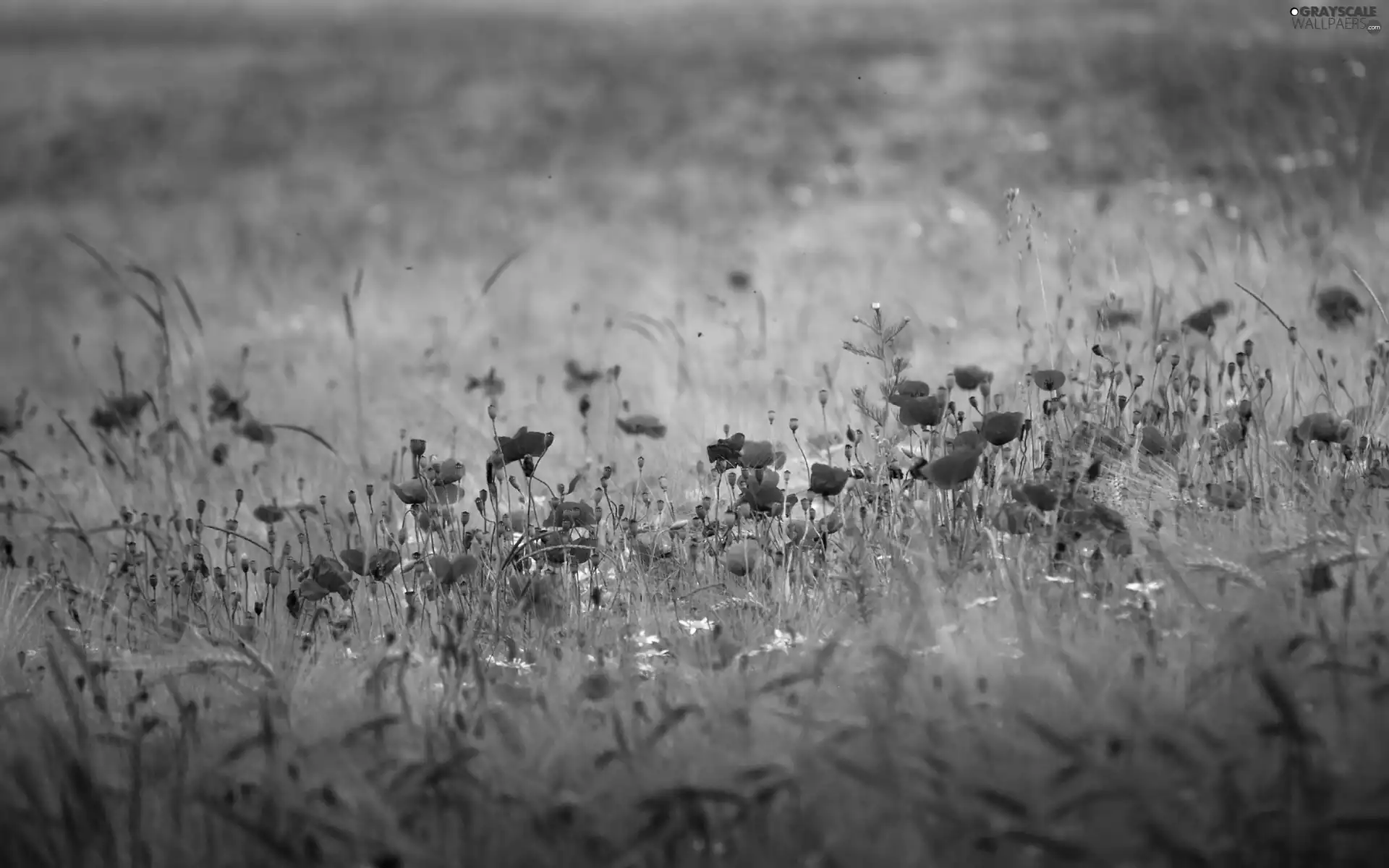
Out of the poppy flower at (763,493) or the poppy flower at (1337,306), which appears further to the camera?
the poppy flower at (1337,306)

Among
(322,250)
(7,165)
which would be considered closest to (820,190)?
(322,250)

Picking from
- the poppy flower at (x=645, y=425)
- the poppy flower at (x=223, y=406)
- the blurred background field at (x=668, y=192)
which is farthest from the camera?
the blurred background field at (x=668, y=192)

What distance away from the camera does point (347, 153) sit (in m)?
10.5

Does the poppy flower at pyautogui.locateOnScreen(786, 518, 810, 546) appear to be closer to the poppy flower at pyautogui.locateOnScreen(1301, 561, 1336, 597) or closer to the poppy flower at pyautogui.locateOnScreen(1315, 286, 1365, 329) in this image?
the poppy flower at pyautogui.locateOnScreen(1301, 561, 1336, 597)

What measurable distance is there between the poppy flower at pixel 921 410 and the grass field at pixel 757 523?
4 cm

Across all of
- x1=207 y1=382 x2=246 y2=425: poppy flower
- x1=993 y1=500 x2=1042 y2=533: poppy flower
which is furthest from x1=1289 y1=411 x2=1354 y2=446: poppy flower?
x1=207 y1=382 x2=246 y2=425: poppy flower

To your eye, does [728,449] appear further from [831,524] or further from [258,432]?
[258,432]

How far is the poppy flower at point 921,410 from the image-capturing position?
2.58m

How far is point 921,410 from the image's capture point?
8.51ft

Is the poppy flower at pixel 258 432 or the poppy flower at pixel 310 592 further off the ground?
the poppy flower at pixel 258 432

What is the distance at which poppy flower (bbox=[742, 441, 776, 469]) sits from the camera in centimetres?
272

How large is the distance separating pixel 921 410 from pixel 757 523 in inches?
19.9

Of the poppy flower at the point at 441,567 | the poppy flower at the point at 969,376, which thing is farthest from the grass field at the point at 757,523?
the poppy flower at the point at 969,376

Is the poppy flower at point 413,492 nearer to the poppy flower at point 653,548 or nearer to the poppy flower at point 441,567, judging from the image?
the poppy flower at point 441,567
